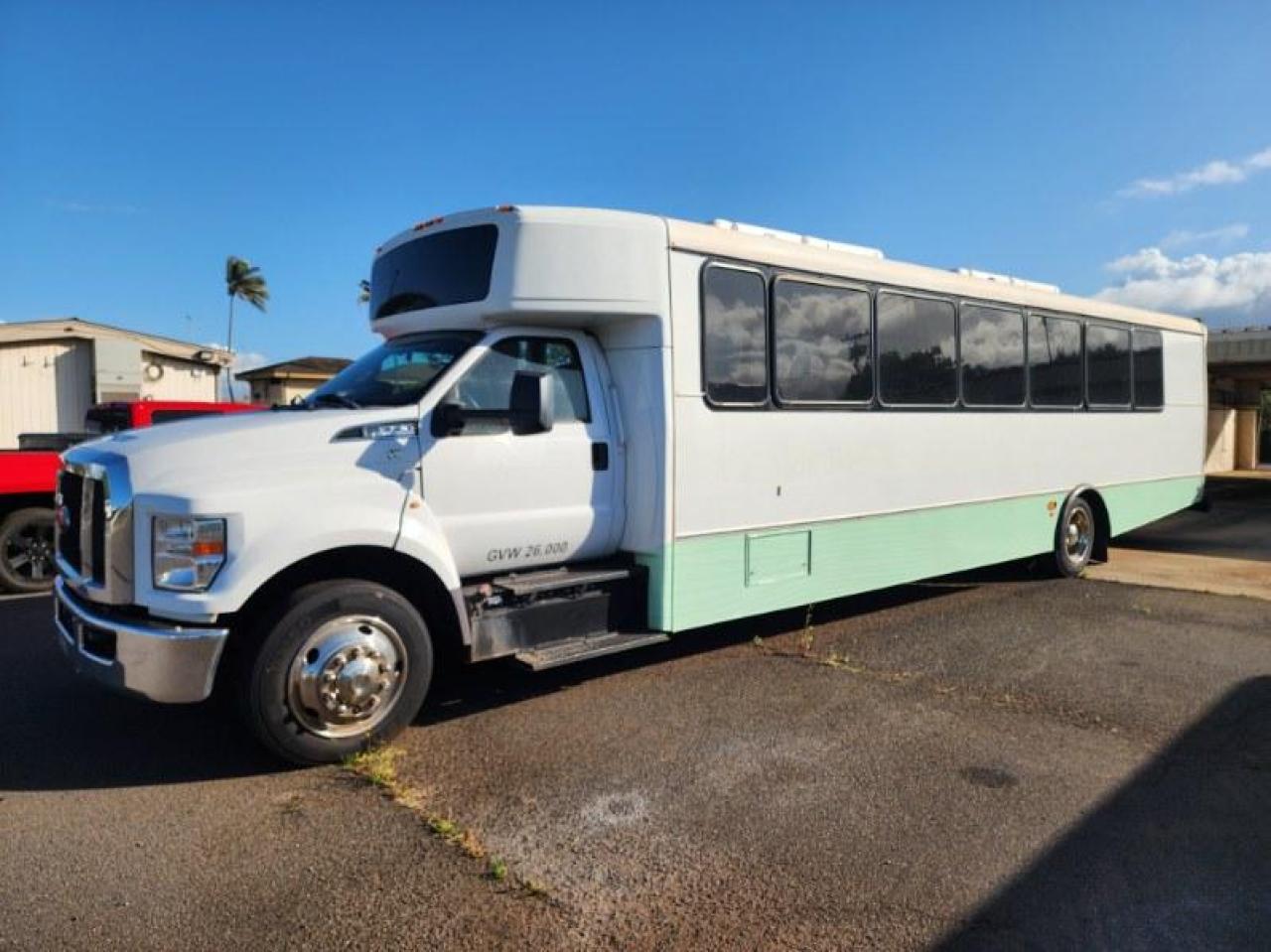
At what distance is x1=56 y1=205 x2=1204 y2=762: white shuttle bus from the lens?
13.9 feet

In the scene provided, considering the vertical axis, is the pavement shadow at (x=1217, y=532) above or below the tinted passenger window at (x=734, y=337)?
below

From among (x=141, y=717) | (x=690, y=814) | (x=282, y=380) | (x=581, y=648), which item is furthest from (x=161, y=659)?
(x=282, y=380)

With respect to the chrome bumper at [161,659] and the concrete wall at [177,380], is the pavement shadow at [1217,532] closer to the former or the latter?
the chrome bumper at [161,659]

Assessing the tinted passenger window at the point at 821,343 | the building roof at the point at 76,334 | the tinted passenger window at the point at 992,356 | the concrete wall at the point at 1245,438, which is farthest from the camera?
the concrete wall at the point at 1245,438

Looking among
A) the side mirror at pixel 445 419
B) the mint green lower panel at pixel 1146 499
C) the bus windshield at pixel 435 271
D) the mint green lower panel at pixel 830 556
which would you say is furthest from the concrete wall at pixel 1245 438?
the side mirror at pixel 445 419

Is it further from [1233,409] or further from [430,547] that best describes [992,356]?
[1233,409]

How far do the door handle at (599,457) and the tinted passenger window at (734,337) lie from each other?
81cm

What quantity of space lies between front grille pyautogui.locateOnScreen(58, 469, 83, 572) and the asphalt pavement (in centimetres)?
101

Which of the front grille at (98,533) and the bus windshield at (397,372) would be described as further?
the bus windshield at (397,372)

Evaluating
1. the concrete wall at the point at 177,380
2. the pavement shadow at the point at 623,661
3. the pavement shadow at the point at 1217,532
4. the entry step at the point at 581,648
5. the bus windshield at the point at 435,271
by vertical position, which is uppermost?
the concrete wall at the point at 177,380

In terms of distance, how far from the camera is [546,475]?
17.5 feet

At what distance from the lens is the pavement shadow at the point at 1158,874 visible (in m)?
3.10

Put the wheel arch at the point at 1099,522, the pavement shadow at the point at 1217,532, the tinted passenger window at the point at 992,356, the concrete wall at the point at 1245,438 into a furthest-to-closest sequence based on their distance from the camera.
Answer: the concrete wall at the point at 1245,438 < the pavement shadow at the point at 1217,532 < the wheel arch at the point at 1099,522 < the tinted passenger window at the point at 992,356

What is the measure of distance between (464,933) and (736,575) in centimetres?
343
